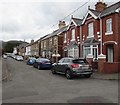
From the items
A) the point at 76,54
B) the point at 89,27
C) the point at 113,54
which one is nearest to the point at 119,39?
the point at 113,54

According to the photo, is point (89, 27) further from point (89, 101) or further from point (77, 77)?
point (89, 101)

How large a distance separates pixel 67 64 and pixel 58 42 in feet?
75.6

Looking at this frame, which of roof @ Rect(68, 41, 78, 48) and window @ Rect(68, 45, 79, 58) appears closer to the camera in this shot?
window @ Rect(68, 45, 79, 58)

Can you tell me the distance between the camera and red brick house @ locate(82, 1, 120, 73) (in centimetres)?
2011

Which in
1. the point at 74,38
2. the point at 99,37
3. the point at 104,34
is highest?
the point at 74,38

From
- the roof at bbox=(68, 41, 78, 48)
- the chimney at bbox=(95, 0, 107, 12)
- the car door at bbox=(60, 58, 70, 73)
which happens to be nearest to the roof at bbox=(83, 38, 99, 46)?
the roof at bbox=(68, 41, 78, 48)

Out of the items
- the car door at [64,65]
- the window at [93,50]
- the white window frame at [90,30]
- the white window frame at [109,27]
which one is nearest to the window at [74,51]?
the window at [93,50]

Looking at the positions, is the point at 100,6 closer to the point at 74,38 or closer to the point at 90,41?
the point at 90,41

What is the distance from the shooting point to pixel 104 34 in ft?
72.1

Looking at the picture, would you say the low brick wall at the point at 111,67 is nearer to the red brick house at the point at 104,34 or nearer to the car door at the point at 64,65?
the red brick house at the point at 104,34

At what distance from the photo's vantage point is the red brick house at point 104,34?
2011 centimetres

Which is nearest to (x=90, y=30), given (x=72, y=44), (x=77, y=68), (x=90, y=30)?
(x=90, y=30)

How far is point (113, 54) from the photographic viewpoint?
2083 centimetres

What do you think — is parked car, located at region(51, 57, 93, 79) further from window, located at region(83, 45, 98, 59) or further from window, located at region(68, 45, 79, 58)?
window, located at region(68, 45, 79, 58)
